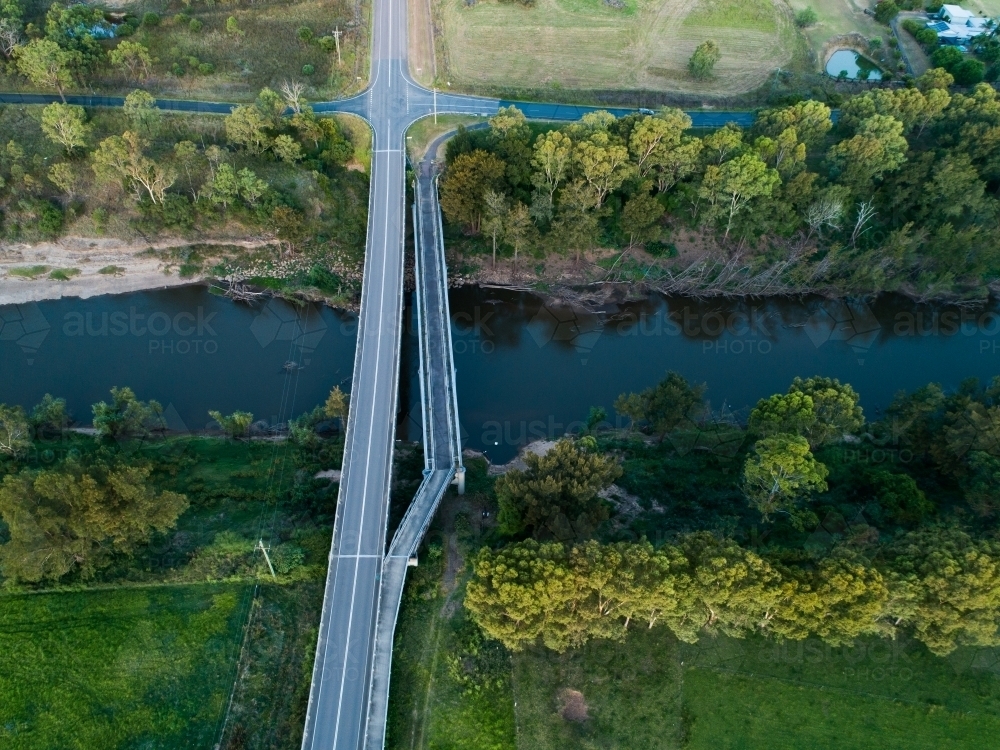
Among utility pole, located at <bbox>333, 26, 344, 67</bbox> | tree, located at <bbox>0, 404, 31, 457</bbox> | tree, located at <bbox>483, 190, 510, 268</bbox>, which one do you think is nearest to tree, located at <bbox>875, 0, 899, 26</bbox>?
tree, located at <bbox>483, 190, 510, 268</bbox>

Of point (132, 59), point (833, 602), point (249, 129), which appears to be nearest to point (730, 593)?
point (833, 602)

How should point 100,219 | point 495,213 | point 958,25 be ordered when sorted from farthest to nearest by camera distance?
point 958,25
point 100,219
point 495,213

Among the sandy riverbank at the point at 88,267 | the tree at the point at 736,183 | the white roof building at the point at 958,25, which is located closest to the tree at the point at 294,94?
the sandy riverbank at the point at 88,267

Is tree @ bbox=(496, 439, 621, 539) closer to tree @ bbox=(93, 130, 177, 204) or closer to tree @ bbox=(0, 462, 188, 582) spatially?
tree @ bbox=(0, 462, 188, 582)

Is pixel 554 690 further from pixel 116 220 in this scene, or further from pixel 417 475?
pixel 116 220

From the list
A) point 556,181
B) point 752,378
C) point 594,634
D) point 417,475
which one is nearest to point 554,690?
point 594,634

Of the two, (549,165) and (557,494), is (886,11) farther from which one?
(557,494)
